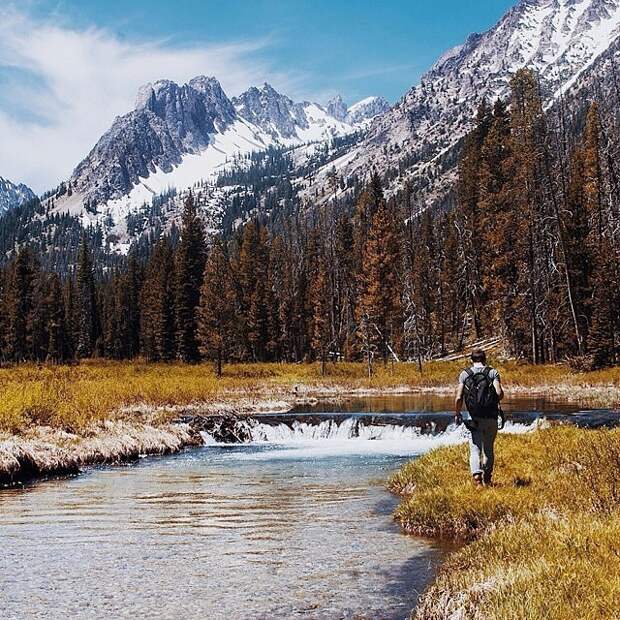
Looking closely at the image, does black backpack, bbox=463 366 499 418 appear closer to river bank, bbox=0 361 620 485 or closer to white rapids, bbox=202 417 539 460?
white rapids, bbox=202 417 539 460

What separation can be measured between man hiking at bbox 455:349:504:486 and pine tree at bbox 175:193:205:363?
65652 mm

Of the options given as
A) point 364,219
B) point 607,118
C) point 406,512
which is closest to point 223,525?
point 406,512

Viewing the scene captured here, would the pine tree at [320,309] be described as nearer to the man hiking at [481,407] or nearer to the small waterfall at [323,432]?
the small waterfall at [323,432]

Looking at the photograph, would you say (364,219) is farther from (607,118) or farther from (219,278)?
(607,118)

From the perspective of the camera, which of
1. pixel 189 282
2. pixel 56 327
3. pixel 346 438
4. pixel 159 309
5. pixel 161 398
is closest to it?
pixel 346 438

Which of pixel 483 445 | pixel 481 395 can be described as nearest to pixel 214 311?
pixel 483 445

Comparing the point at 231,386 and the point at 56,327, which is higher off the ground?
the point at 56,327

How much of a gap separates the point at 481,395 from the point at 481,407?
0.64 feet

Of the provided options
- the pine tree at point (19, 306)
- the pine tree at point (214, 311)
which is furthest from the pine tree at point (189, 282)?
the pine tree at point (19, 306)

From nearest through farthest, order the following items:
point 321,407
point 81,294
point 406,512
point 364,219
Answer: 1. point 406,512
2. point 321,407
3. point 364,219
4. point 81,294

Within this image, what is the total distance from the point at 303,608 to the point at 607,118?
4808cm

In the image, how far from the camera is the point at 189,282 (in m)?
80.6

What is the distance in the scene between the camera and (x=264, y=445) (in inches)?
1024

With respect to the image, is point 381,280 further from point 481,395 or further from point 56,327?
point 56,327
